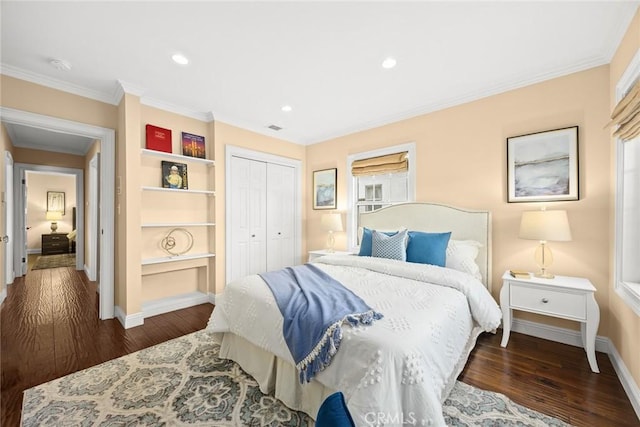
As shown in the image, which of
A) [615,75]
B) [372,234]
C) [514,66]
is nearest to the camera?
[615,75]

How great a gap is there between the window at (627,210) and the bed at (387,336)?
925 mm

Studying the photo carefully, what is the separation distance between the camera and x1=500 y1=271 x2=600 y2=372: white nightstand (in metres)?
2.05

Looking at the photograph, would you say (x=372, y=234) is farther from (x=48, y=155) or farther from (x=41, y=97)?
(x=48, y=155)

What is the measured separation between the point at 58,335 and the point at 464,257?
13.8 feet

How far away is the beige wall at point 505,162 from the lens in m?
2.36

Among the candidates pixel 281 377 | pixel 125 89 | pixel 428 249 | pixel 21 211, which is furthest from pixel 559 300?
pixel 21 211

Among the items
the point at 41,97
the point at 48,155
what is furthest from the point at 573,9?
the point at 48,155

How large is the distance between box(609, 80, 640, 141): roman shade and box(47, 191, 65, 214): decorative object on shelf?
11786mm

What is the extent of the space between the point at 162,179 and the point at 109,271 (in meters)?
1.25

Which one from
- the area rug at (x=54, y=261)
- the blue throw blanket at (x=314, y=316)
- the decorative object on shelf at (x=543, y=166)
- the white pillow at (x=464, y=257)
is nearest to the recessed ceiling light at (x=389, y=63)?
the decorative object on shelf at (x=543, y=166)

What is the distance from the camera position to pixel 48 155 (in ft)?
17.3

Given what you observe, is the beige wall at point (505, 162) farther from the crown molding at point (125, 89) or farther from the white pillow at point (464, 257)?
the crown molding at point (125, 89)

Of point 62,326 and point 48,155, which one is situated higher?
point 48,155

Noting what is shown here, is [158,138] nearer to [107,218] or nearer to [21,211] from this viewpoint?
[107,218]
